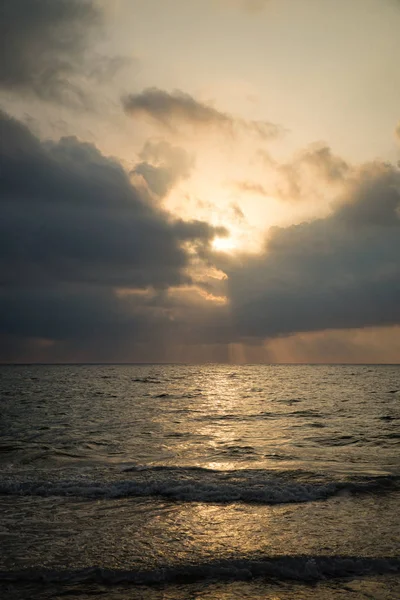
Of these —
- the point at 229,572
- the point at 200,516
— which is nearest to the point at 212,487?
the point at 200,516

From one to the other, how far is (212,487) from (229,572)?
625cm

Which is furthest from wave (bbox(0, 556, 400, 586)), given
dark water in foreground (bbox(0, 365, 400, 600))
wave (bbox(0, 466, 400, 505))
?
wave (bbox(0, 466, 400, 505))

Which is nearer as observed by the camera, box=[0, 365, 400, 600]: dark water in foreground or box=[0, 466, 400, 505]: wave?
box=[0, 365, 400, 600]: dark water in foreground

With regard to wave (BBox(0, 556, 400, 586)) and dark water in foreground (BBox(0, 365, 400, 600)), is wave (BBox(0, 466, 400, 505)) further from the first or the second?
wave (BBox(0, 556, 400, 586))

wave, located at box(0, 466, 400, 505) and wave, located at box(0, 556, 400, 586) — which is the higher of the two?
wave, located at box(0, 556, 400, 586)

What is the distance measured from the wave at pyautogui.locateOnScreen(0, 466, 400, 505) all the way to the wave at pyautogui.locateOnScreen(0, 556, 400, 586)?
452cm

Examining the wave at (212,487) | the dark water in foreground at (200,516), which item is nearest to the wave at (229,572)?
the dark water in foreground at (200,516)

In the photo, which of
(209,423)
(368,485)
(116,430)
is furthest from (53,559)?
(209,423)

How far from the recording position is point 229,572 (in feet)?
26.6

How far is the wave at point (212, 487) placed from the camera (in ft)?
44.2

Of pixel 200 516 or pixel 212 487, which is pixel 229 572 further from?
pixel 212 487

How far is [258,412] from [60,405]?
68.2 feet

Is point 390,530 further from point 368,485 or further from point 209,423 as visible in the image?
point 209,423

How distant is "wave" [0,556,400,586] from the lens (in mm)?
7879
